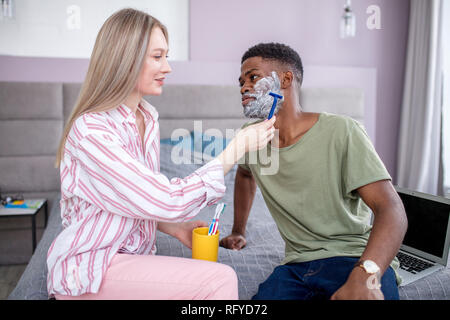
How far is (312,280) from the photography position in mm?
1046

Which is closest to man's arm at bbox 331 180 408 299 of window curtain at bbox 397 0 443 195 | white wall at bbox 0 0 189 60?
white wall at bbox 0 0 189 60

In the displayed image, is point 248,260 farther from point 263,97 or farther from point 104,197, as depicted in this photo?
point 104,197

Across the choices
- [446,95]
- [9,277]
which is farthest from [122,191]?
[446,95]

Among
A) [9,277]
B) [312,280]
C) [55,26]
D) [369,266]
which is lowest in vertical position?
[9,277]

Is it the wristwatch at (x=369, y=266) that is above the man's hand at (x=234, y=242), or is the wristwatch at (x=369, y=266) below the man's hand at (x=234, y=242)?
above

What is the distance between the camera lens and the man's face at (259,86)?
129 centimetres

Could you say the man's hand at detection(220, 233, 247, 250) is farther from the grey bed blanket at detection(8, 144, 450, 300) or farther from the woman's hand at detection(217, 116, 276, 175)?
the woman's hand at detection(217, 116, 276, 175)

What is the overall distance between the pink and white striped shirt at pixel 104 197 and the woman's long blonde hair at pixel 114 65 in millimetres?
48

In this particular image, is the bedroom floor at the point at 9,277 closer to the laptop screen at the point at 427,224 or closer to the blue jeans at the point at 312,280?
the blue jeans at the point at 312,280

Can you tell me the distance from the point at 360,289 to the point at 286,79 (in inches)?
29.5

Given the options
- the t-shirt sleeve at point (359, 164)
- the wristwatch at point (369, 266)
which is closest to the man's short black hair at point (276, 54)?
the t-shirt sleeve at point (359, 164)

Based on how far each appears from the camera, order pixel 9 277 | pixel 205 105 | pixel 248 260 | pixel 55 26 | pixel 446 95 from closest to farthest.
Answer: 1. pixel 248 260
2. pixel 9 277
3. pixel 55 26
4. pixel 205 105
5. pixel 446 95

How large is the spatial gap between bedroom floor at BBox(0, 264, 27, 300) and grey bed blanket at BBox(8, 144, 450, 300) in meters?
0.48
